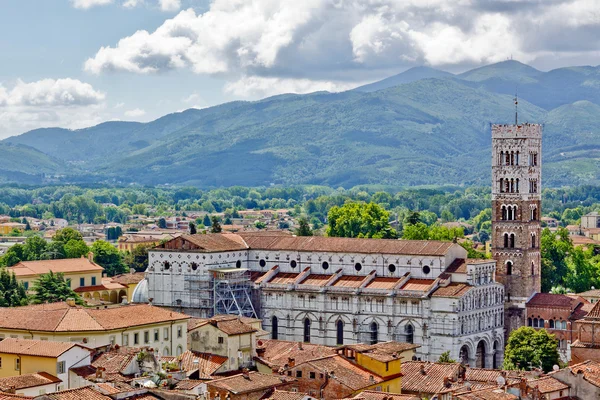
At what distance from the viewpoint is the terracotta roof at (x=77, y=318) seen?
2517 inches

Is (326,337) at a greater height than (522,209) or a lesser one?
lesser

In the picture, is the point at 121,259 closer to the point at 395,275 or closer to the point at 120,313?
the point at 395,275

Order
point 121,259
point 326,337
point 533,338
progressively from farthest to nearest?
point 121,259, point 326,337, point 533,338

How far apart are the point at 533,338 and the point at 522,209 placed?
63.3ft

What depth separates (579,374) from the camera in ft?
167

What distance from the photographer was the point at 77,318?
212 feet

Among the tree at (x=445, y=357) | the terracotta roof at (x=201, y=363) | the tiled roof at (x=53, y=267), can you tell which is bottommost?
the tree at (x=445, y=357)

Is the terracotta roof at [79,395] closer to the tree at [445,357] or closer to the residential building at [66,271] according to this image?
the tree at [445,357]

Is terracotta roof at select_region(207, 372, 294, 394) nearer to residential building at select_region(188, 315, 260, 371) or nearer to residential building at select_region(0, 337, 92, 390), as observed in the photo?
residential building at select_region(188, 315, 260, 371)

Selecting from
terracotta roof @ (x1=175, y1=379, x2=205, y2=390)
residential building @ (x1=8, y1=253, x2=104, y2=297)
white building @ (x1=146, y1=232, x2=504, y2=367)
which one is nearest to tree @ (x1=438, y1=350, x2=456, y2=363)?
white building @ (x1=146, y1=232, x2=504, y2=367)

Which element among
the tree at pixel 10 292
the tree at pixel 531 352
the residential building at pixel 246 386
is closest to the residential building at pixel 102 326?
the residential building at pixel 246 386

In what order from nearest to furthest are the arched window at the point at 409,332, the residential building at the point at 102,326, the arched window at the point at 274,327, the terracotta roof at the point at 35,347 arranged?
the terracotta roof at the point at 35,347
the residential building at the point at 102,326
the arched window at the point at 409,332
the arched window at the point at 274,327

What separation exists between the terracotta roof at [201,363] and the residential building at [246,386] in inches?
137

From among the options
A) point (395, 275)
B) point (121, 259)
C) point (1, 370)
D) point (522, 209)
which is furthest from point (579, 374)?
point (121, 259)
